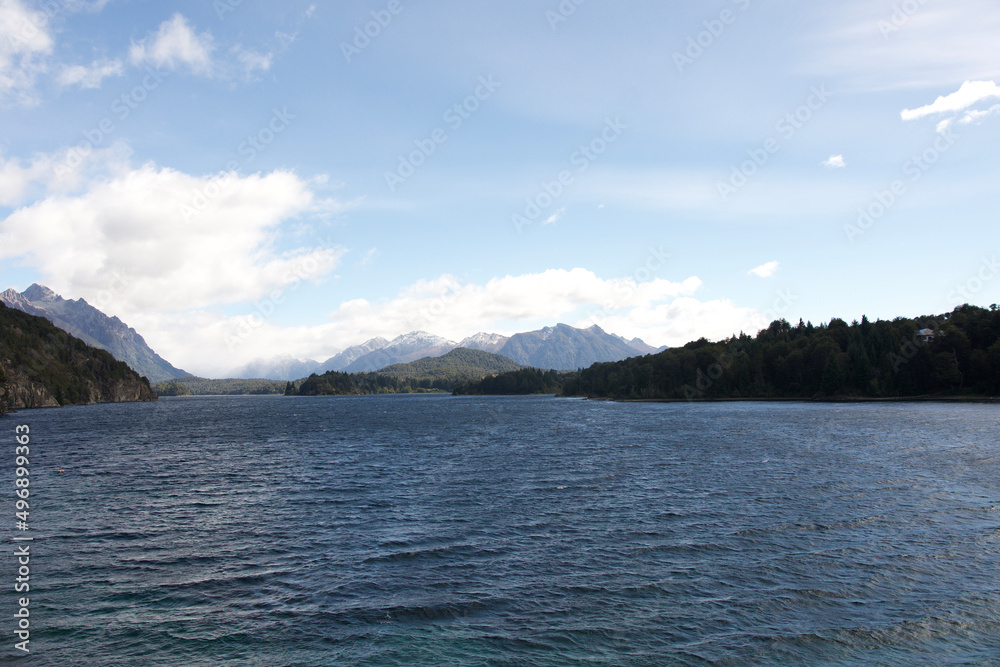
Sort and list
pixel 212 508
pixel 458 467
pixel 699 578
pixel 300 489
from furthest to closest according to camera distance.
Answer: pixel 458 467, pixel 300 489, pixel 212 508, pixel 699 578

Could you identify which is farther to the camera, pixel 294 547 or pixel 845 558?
pixel 294 547

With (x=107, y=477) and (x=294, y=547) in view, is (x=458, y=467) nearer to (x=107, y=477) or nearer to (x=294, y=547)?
(x=294, y=547)

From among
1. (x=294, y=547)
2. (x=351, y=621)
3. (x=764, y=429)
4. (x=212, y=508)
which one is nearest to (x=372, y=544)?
(x=294, y=547)

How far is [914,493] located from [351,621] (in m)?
45.6

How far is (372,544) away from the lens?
31.8 metres

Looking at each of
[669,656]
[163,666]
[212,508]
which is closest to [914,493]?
[669,656]

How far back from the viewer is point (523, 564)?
2773cm

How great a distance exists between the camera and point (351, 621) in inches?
840

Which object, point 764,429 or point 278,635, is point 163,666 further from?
point 764,429

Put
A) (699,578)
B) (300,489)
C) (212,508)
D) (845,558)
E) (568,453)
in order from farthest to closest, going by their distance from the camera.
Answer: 1. (568,453)
2. (300,489)
3. (212,508)
4. (845,558)
5. (699,578)

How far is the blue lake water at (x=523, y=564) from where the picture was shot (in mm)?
19266

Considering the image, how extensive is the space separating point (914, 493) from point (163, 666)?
52.0 metres

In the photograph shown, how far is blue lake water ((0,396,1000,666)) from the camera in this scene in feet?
63.2

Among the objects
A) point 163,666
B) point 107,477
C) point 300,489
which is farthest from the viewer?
point 107,477
